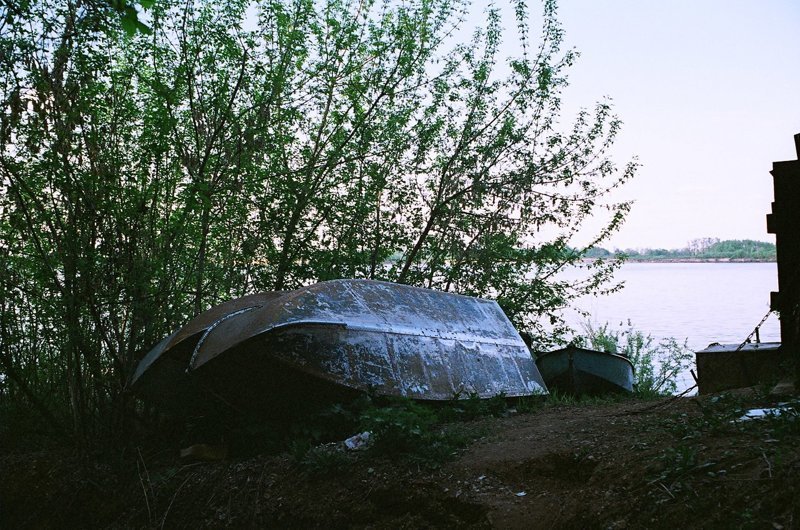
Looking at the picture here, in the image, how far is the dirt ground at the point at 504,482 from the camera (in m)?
3.04

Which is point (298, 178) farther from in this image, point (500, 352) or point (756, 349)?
point (756, 349)

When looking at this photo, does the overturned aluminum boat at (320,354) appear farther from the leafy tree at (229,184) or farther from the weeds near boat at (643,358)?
the weeds near boat at (643,358)

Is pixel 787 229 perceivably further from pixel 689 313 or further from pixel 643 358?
pixel 689 313

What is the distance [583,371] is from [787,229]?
4.21m

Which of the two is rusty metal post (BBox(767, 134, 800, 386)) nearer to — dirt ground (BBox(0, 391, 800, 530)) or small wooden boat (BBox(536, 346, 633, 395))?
dirt ground (BBox(0, 391, 800, 530))

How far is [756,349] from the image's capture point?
559 cm

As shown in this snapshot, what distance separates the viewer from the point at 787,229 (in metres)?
4.43

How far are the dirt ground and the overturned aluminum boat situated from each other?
0.59 m

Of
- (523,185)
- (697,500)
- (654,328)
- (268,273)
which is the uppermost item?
(523,185)

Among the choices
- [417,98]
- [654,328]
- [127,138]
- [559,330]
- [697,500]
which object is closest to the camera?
[697,500]

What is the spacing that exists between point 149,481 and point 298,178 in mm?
4036

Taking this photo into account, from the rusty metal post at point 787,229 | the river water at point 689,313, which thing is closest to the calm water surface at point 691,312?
the river water at point 689,313

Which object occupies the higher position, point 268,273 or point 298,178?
point 298,178

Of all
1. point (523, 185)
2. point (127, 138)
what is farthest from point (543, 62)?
point (127, 138)
